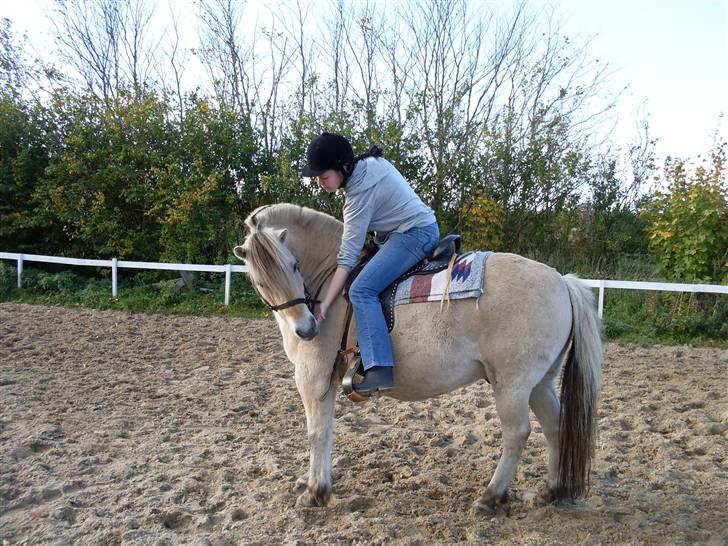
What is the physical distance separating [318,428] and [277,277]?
3.53 ft

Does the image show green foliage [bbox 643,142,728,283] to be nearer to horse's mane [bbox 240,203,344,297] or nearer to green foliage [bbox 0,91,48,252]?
horse's mane [bbox 240,203,344,297]

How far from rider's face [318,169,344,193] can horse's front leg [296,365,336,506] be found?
1.19 meters

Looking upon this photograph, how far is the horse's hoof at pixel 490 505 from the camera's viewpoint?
3.41 metres

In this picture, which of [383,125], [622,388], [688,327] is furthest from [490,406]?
[383,125]

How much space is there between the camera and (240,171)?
14.4 metres

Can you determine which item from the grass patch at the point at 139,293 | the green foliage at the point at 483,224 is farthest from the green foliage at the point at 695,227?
the grass patch at the point at 139,293

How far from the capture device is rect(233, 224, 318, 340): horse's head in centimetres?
323

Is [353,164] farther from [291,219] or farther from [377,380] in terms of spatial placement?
[377,380]

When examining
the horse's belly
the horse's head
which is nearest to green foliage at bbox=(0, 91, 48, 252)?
the horse's head

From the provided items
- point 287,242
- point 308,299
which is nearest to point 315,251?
point 287,242

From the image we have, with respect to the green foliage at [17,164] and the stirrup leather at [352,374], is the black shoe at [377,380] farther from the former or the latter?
the green foliage at [17,164]

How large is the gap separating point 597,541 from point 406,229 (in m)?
2.13

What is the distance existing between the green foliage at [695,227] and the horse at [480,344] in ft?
28.3

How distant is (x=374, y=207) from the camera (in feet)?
11.6
